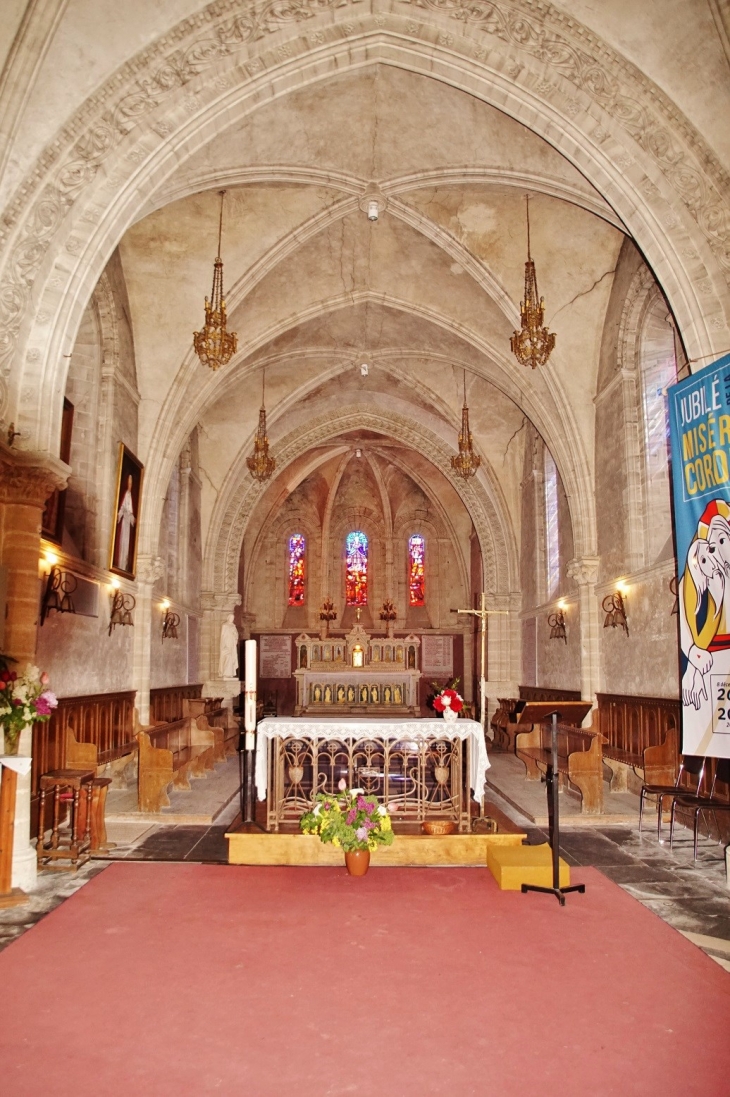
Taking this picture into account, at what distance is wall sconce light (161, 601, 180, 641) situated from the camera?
14891mm

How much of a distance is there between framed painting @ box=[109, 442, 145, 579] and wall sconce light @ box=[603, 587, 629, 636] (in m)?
7.74

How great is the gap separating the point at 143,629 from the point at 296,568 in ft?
47.9

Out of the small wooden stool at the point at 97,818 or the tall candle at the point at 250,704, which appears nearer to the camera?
the tall candle at the point at 250,704

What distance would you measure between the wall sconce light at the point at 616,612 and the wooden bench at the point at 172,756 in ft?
22.4

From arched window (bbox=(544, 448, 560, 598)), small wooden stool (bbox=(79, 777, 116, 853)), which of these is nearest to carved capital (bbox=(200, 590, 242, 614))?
arched window (bbox=(544, 448, 560, 598))

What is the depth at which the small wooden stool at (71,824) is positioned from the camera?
6.70m

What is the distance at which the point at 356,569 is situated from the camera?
27594 millimetres

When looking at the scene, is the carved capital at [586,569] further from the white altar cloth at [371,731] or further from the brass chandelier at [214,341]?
the brass chandelier at [214,341]

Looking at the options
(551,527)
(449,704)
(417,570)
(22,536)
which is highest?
(417,570)

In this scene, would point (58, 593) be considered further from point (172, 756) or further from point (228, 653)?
point (228, 653)

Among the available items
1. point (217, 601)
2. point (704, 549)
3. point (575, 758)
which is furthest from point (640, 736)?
point (217, 601)

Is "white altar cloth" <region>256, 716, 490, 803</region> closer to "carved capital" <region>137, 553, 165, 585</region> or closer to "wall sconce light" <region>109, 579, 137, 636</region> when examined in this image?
"wall sconce light" <region>109, 579, 137, 636</region>

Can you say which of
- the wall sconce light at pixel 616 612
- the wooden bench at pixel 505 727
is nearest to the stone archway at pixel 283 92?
the wall sconce light at pixel 616 612

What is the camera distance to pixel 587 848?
7.46 m
